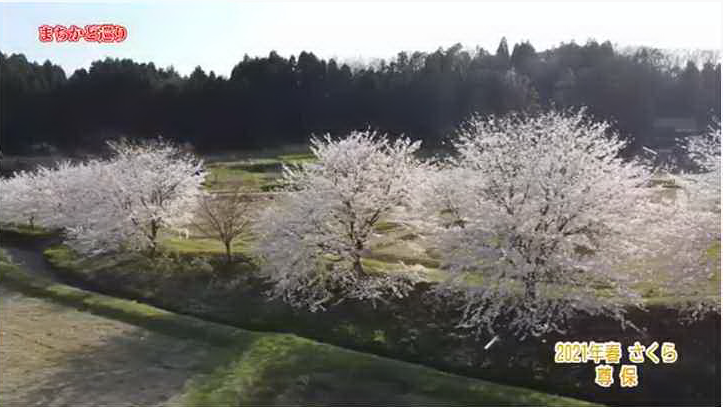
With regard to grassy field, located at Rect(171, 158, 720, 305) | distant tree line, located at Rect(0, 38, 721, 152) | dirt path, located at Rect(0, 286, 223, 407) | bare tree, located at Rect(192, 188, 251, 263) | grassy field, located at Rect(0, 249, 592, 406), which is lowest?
grassy field, located at Rect(0, 249, 592, 406)

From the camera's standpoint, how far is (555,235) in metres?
26.4

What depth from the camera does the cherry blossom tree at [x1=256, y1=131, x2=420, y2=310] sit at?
34562 millimetres

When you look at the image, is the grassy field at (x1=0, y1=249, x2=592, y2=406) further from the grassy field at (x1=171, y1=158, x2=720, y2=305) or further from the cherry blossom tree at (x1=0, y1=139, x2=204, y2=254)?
the cherry blossom tree at (x1=0, y1=139, x2=204, y2=254)

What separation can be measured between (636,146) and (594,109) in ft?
28.7

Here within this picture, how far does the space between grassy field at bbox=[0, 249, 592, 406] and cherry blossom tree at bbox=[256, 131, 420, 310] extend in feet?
13.2

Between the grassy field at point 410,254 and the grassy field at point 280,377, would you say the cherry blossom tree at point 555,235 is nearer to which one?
the grassy field at point 410,254

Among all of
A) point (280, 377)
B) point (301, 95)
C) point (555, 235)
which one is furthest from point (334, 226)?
point (301, 95)

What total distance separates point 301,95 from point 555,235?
86587 mm

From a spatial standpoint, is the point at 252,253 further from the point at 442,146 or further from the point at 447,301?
the point at 442,146

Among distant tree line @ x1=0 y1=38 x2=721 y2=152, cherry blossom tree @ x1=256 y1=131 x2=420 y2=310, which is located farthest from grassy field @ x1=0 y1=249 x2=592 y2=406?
distant tree line @ x1=0 y1=38 x2=721 y2=152

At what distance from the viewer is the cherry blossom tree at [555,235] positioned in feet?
86.9

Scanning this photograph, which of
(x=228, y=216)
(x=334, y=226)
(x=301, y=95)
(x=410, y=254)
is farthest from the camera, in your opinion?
(x=301, y=95)

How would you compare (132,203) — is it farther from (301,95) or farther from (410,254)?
A: (301,95)

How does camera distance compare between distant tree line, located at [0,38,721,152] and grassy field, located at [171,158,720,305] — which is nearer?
grassy field, located at [171,158,720,305]
